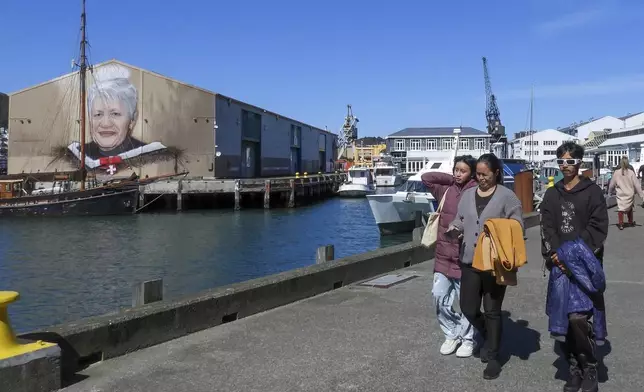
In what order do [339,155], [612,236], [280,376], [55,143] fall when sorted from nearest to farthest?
1. [280,376]
2. [612,236]
3. [55,143]
4. [339,155]

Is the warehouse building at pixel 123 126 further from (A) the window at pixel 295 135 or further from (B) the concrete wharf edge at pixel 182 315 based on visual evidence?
(B) the concrete wharf edge at pixel 182 315

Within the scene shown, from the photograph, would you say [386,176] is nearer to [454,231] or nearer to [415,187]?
[415,187]

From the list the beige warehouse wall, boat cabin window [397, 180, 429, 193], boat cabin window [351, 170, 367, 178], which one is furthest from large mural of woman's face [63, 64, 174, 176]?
boat cabin window [397, 180, 429, 193]

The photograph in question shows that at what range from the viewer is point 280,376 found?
519cm

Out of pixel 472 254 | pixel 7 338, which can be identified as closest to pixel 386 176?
pixel 472 254

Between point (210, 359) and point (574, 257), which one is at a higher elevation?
point (574, 257)

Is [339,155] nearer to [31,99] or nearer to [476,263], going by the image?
[31,99]

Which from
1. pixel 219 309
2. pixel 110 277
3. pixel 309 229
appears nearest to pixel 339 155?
pixel 309 229

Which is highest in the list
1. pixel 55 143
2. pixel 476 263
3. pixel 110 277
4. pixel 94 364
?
pixel 55 143

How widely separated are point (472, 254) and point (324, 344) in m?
1.90

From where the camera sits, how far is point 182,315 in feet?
22.0

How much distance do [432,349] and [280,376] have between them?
1.58 meters

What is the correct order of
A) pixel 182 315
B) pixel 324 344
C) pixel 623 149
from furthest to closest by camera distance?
pixel 623 149, pixel 182 315, pixel 324 344

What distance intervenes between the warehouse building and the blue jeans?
1920 inches
